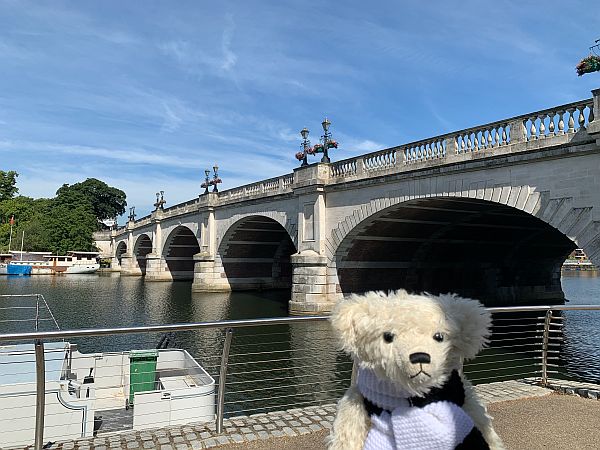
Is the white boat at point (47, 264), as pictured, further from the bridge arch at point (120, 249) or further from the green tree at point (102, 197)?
the green tree at point (102, 197)

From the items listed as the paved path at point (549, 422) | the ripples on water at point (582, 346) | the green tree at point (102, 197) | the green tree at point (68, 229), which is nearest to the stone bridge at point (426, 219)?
the ripples on water at point (582, 346)

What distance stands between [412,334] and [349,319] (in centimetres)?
37

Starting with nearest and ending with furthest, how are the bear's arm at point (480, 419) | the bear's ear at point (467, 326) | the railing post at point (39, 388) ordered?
1. the bear's ear at point (467, 326)
2. the bear's arm at point (480, 419)
3. the railing post at point (39, 388)

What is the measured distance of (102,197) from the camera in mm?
88375

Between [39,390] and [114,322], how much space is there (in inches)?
727

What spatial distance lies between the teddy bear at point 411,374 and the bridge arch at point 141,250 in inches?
2251

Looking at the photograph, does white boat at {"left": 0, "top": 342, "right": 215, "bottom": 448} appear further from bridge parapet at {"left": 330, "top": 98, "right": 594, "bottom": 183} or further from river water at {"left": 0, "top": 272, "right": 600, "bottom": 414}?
bridge parapet at {"left": 330, "top": 98, "right": 594, "bottom": 183}

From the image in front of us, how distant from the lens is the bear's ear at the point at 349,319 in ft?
8.56

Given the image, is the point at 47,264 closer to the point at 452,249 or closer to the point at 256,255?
the point at 256,255

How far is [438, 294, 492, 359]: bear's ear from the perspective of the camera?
98.9 inches

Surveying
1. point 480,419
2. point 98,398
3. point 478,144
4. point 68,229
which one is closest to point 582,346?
point 478,144

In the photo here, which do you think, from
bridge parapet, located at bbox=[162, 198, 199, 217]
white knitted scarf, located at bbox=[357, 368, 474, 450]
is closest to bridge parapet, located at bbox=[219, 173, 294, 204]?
bridge parapet, located at bbox=[162, 198, 199, 217]

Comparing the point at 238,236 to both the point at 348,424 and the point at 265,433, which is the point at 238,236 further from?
the point at 348,424

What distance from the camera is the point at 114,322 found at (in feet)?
69.7
